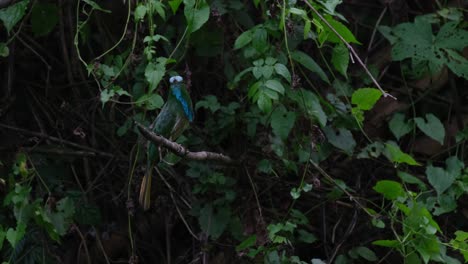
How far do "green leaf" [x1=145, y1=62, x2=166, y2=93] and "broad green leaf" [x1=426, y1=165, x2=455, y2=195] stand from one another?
111 cm

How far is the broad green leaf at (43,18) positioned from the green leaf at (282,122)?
856 mm

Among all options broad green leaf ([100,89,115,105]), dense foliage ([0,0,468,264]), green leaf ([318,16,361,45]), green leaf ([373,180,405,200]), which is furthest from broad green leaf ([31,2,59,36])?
green leaf ([373,180,405,200])

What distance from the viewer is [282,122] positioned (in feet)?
8.33

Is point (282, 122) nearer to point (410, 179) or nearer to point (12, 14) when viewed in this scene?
point (410, 179)

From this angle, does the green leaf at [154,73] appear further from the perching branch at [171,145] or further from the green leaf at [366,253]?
the green leaf at [366,253]

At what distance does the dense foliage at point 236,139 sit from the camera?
260 cm

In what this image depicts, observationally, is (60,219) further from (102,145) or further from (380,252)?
(380,252)

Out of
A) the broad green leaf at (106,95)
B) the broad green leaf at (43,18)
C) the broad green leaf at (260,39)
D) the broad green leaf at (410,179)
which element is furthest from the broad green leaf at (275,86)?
the broad green leaf at (43,18)

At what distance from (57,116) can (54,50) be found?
27 cm

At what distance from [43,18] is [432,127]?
147 cm

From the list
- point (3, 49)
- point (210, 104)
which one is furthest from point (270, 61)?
point (3, 49)

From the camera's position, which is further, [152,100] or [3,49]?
[3,49]

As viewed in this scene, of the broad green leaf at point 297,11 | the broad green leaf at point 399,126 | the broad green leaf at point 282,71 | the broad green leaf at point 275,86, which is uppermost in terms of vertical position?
the broad green leaf at point 297,11

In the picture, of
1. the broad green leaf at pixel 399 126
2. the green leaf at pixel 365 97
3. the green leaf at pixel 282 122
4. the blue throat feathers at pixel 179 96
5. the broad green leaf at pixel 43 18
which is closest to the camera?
the blue throat feathers at pixel 179 96
